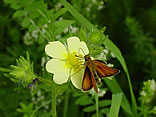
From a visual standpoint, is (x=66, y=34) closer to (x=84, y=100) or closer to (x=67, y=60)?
(x=84, y=100)

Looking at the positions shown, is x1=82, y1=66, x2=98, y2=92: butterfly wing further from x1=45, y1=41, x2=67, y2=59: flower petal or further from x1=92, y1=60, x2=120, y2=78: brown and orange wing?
x1=45, y1=41, x2=67, y2=59: flower petal

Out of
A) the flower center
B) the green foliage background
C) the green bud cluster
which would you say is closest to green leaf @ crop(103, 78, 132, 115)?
the green foliage background

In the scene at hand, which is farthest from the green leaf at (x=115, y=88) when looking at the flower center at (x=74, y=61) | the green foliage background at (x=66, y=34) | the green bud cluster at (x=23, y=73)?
the green bud cluster at (x=23, y=73)

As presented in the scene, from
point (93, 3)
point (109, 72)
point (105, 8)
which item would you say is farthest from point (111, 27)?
point (109, 72)

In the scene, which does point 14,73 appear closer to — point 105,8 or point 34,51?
point 34,51

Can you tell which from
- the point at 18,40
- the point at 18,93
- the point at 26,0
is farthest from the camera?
the point at 18,40

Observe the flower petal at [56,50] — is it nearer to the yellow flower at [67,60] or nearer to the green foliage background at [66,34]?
the yellow flower at [67,60]
